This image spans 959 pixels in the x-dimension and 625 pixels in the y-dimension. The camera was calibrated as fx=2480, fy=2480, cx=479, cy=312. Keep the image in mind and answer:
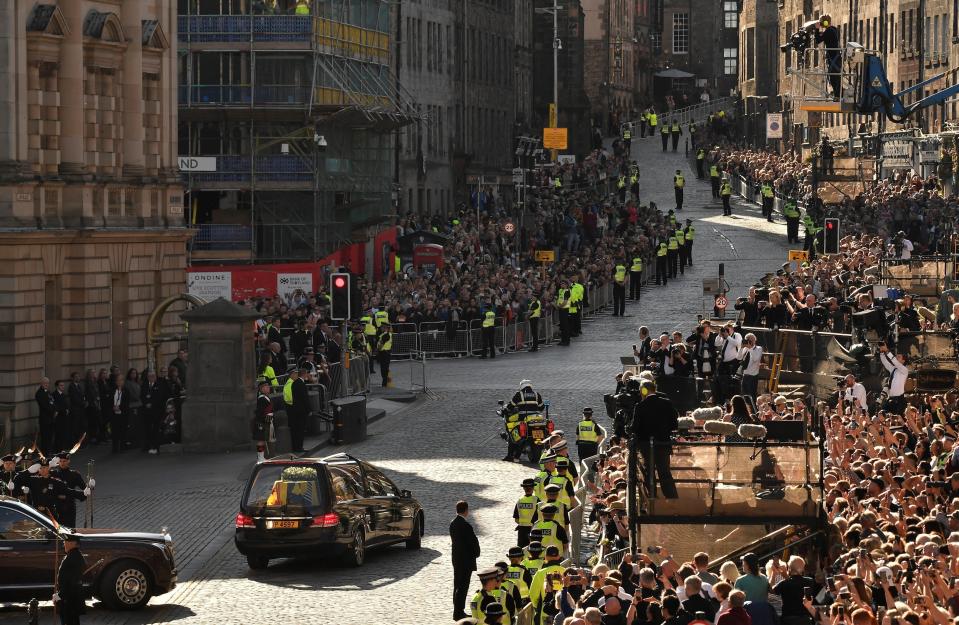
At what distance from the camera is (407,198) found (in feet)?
299

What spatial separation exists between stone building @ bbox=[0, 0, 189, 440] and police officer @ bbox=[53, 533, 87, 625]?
668 inches

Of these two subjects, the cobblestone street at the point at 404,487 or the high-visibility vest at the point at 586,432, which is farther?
the high-visibility vest at the point at 586,432

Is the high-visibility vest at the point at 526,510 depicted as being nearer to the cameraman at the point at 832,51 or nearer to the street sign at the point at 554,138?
the cameraman at the point at 832,51

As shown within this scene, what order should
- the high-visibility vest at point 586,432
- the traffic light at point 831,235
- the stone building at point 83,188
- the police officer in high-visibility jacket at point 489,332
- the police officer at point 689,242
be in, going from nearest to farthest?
the high-visibility vest at point 586,432, the stone building at point 83,188, the traffic light at point 831,235, the police officer in high-visibility jacket at point 489,332, the police officer at point 689,242

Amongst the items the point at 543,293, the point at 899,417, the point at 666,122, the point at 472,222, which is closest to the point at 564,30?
the point at 666,122

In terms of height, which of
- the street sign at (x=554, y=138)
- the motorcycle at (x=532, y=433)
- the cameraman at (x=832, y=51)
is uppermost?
the cameraman at (x=832, y=51)

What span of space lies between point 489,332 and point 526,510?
95.3ft

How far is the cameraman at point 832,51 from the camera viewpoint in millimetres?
49719

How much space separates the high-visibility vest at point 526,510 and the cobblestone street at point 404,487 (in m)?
1.18

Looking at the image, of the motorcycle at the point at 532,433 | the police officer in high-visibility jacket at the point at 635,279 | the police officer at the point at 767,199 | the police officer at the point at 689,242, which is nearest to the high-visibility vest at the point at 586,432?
the motorcycle at the point at 532,433

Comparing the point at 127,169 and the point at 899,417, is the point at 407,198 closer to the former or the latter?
the point at 127,169

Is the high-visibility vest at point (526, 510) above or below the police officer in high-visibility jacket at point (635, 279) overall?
below

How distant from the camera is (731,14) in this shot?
173500 millimetres

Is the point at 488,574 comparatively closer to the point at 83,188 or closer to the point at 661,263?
the point at 83,188
